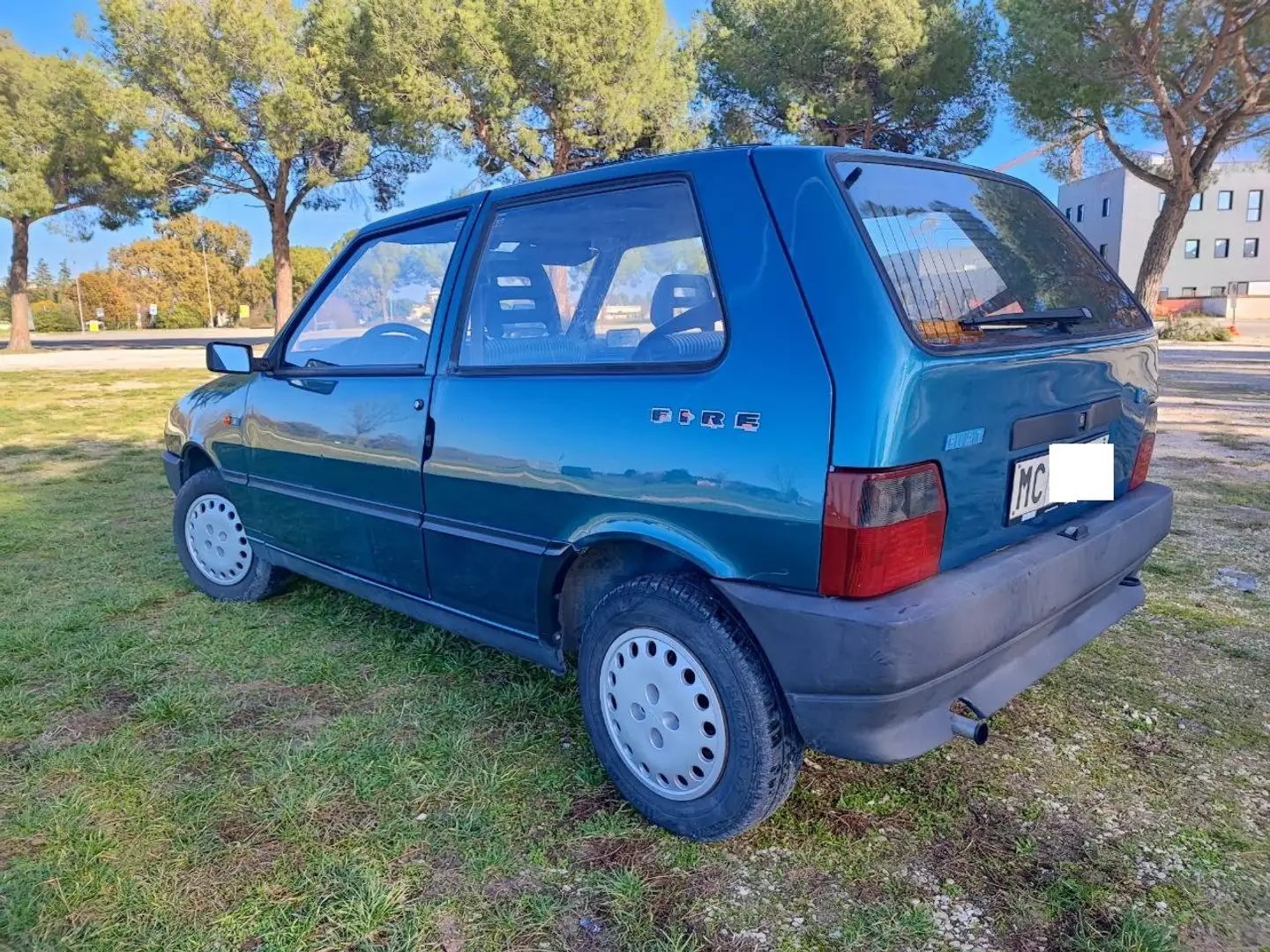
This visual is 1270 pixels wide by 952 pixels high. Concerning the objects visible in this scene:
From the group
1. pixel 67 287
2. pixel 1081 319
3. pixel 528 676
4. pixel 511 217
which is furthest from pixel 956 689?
pixel 67 287

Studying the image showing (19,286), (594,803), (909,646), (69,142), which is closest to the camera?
(909,646)

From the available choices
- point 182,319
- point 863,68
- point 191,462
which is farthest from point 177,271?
point 191,462

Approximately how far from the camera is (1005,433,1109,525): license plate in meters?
2.16

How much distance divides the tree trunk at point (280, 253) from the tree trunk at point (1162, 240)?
20635 millimetres

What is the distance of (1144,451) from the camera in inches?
111

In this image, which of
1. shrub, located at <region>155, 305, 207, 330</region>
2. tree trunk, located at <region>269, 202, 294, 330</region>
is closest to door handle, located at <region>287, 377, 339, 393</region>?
tree trunk, located at <region>269, 202, 294, 330</region>

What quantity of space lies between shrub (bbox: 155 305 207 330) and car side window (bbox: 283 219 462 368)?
70.9m

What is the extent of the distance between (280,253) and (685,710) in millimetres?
25171

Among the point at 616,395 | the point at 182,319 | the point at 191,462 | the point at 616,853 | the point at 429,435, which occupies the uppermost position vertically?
the point at 182,319

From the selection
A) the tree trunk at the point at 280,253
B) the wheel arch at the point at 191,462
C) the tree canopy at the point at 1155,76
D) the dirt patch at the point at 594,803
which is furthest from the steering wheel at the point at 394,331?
the tree trunk at the point at 280,253

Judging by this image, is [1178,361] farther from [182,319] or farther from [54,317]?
[54,317]

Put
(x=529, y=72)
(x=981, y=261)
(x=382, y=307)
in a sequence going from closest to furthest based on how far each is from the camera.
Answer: (x=981, y=261), (x=382, y=307), (x=529, y=72)

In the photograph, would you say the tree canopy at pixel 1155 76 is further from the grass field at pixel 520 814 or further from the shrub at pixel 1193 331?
the grass field at pixel 520 814

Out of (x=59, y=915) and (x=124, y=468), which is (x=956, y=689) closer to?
(x=59, y=915)
